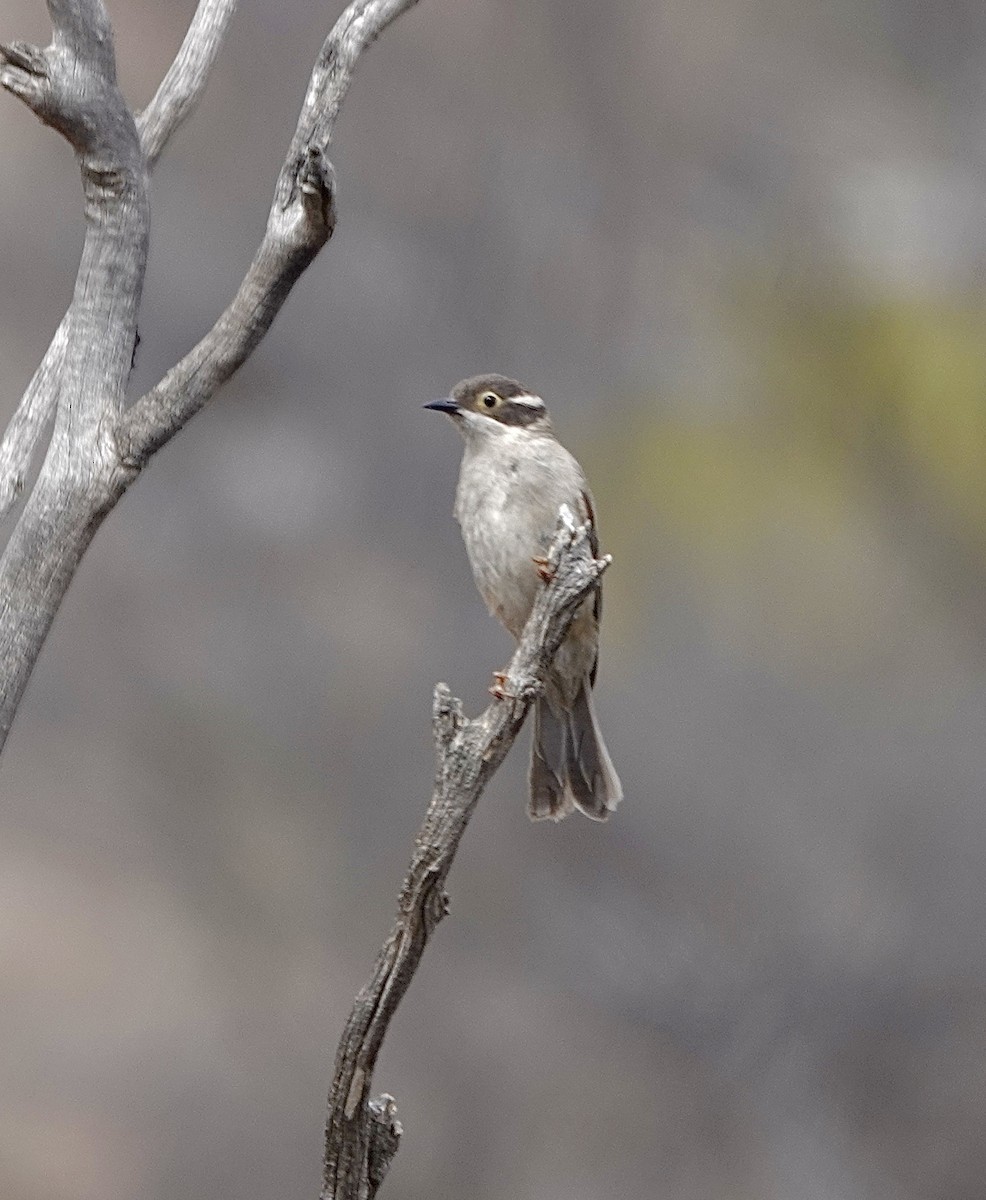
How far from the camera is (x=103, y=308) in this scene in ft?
6.97

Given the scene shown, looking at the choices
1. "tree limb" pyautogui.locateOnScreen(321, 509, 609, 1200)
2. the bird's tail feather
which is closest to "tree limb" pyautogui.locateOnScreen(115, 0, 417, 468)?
"tree limb" pyautogui.locateOnScreen(321, 509, 609, 1200)

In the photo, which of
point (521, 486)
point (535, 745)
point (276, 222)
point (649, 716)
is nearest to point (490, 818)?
point (649, 716)

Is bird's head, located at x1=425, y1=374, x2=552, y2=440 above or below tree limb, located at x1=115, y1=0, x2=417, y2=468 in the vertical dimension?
above

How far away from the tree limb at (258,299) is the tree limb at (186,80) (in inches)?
11.8

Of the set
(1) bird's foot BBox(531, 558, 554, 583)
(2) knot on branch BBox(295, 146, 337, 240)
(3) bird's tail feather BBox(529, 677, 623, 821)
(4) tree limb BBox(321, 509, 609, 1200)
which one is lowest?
(4) tree limb BBox(321, 509, 609, 1200)

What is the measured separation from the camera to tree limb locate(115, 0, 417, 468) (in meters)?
1.99

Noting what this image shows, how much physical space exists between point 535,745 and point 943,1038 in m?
1.63

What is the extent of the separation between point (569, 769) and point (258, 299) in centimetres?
114

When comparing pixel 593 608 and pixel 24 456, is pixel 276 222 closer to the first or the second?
pixel 24 456

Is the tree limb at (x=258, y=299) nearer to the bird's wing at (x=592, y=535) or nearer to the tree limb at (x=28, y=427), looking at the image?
the tree limb at (x=28, y=427)

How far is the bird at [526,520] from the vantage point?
272cm

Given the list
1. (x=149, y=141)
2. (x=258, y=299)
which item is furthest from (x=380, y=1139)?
(x=149, y=141)

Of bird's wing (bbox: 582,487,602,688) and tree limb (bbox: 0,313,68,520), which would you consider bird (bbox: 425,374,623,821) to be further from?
tree limb (bbox: 0,313,68,520)

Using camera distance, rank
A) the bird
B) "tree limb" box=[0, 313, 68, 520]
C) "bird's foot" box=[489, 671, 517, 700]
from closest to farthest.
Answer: "bird's foot" box=[489, 671, 517, 700], "tree limb" box=[0, 313, 68, 520], the bird
